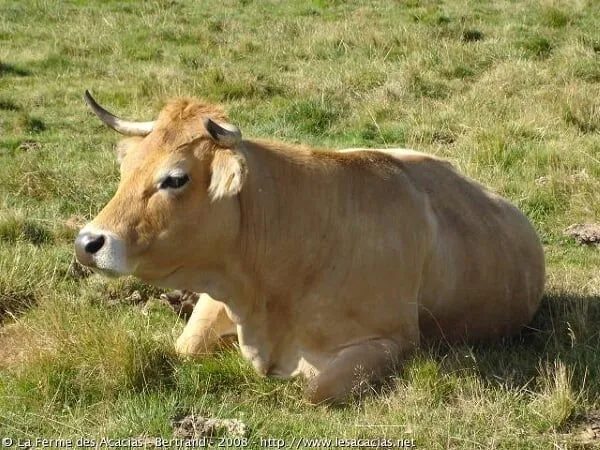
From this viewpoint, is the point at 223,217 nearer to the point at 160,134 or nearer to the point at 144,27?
the point at 160,134

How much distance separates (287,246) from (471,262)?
137cm

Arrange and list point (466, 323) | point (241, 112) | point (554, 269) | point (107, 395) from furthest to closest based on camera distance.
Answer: point (241, 112)
point (554, 269)
point (466, 323)
point (107, 395)

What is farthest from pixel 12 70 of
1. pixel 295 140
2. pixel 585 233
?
pixel 585 233

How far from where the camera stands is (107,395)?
17.3 feet

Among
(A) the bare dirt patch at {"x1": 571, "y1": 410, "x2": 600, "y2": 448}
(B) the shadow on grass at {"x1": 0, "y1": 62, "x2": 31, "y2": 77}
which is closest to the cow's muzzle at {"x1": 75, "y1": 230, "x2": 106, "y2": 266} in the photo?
(A) the bare dirt patch at {"x1": 571, "y1": 410, "x2": 600, "y2": 448}

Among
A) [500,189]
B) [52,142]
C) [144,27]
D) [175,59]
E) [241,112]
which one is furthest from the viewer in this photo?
[144,27]

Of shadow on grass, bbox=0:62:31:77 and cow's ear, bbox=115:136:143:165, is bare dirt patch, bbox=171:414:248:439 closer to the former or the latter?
cow's ear, bbox=115:136:143:165

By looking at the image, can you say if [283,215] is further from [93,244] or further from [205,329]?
[93,244]

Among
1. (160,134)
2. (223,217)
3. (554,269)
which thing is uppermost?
(160,134)

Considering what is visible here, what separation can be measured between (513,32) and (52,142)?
8015 mm

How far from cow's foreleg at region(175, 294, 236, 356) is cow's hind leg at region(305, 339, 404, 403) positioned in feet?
2.73

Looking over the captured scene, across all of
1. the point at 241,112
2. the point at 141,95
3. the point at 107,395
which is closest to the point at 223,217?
the point at 107,395

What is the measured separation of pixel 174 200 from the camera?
5.23m

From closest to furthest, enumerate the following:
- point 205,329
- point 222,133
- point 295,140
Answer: point 222,133 < point 205,329 < point 295,140
